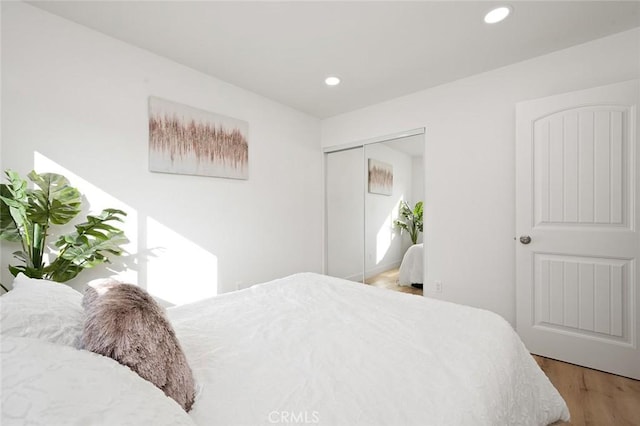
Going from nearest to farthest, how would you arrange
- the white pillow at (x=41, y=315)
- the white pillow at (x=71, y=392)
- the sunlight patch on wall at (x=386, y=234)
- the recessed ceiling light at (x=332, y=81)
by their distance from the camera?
1. the white pillow at (x=71, y=392)
2. the white pillow at (x=41, y=315)
3. the recessed ceiling light at (x=332, y=81)
4. the sunlight patch on wall at (x=386, y=234)

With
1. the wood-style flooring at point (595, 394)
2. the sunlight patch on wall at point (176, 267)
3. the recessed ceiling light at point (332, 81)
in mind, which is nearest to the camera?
the wood-style flooring at point (595, 394)

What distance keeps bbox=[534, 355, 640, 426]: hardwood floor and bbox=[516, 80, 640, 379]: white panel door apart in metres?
0.10

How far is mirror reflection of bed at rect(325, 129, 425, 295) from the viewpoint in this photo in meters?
3.31

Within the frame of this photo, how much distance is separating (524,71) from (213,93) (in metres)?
3.00

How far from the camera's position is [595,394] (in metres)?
1.87

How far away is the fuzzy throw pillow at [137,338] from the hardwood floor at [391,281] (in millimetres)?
2860

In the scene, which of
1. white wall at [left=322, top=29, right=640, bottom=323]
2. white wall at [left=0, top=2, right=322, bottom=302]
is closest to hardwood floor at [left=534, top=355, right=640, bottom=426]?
white wall at [left=322, top=29, right=640, bottom=323]

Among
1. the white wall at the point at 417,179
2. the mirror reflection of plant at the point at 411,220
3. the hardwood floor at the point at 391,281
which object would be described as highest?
the white wall at the point at 417,179

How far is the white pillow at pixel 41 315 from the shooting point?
72cm

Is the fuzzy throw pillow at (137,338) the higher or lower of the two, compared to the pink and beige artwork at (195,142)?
lower

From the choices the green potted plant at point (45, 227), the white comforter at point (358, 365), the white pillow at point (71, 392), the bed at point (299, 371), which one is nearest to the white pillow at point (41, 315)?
the bed at point (299, 371)

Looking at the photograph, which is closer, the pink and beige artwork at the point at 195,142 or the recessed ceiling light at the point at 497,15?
the recessed ceiling light at the point at 497,15

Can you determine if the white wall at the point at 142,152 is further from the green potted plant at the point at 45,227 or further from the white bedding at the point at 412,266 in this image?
the white bedding at the point at 412,266

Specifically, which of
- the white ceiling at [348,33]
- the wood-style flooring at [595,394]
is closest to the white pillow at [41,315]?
the white ceiling at [348,33]
